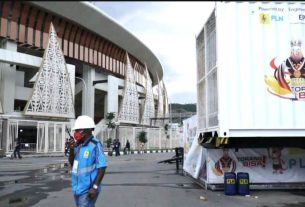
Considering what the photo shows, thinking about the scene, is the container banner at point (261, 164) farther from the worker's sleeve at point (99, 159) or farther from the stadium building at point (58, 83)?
the stadium building at point (58, 83)

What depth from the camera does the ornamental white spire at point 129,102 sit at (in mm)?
59559

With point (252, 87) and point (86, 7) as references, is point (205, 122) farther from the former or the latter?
point (86, 7)

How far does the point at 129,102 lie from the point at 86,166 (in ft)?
183

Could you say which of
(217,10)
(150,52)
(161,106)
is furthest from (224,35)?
(161,106)

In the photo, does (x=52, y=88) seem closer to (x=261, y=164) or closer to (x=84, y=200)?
(x=261, y=164)

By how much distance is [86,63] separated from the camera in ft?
187

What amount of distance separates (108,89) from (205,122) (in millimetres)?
48467

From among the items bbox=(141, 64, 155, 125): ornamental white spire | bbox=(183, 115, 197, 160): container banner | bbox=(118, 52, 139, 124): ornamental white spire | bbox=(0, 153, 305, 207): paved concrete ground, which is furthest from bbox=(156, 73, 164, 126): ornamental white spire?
bbox=(0, 153, 305, 207): paved concrete ground

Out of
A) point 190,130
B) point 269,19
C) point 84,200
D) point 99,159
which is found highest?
point 269,19

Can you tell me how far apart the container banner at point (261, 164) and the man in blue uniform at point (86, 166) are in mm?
6858

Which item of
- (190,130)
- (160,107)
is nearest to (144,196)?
(190,130)

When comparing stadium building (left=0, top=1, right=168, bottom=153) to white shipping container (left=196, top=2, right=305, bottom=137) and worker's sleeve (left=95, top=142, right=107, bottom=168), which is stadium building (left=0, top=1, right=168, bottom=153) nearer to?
white shipping container (left=196, top=2, right=305, bottom=137)

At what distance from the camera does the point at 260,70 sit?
32.1ft

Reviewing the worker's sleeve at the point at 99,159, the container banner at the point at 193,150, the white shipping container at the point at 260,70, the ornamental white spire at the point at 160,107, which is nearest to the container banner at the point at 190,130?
the container banner at the point at 193,150
